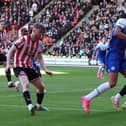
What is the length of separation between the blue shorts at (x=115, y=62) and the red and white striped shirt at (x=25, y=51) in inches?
57.7

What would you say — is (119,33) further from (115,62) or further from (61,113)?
(61,113)

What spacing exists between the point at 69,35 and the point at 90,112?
33.4 m

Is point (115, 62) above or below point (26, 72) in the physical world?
above

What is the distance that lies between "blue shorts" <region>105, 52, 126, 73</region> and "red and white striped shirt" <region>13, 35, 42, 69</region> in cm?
147

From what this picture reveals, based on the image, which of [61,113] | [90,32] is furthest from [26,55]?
[90,32]

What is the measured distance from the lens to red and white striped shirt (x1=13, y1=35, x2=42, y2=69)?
11.7 meters

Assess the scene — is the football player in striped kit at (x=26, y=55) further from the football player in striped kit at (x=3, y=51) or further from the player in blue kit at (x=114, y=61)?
the football player in striped kit at (x=3, y=51)

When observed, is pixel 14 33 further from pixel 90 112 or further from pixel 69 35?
pixel 90 112

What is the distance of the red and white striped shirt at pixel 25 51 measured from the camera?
11.7m

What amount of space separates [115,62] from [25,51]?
184cm

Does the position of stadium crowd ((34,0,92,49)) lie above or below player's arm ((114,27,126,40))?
below

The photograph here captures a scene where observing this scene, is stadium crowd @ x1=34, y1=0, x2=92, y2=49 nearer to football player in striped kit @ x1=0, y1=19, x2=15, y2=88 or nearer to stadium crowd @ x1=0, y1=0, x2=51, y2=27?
stadium crowd @ x1=0, y1=0, x2=51, y2=27

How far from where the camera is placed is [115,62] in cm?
1166

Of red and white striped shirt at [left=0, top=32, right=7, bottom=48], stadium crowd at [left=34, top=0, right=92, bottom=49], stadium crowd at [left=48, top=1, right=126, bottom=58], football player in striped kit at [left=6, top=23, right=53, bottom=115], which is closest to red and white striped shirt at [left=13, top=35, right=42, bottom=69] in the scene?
football player in striped kit at [left=6, top=23, right=53, bottom=115]
